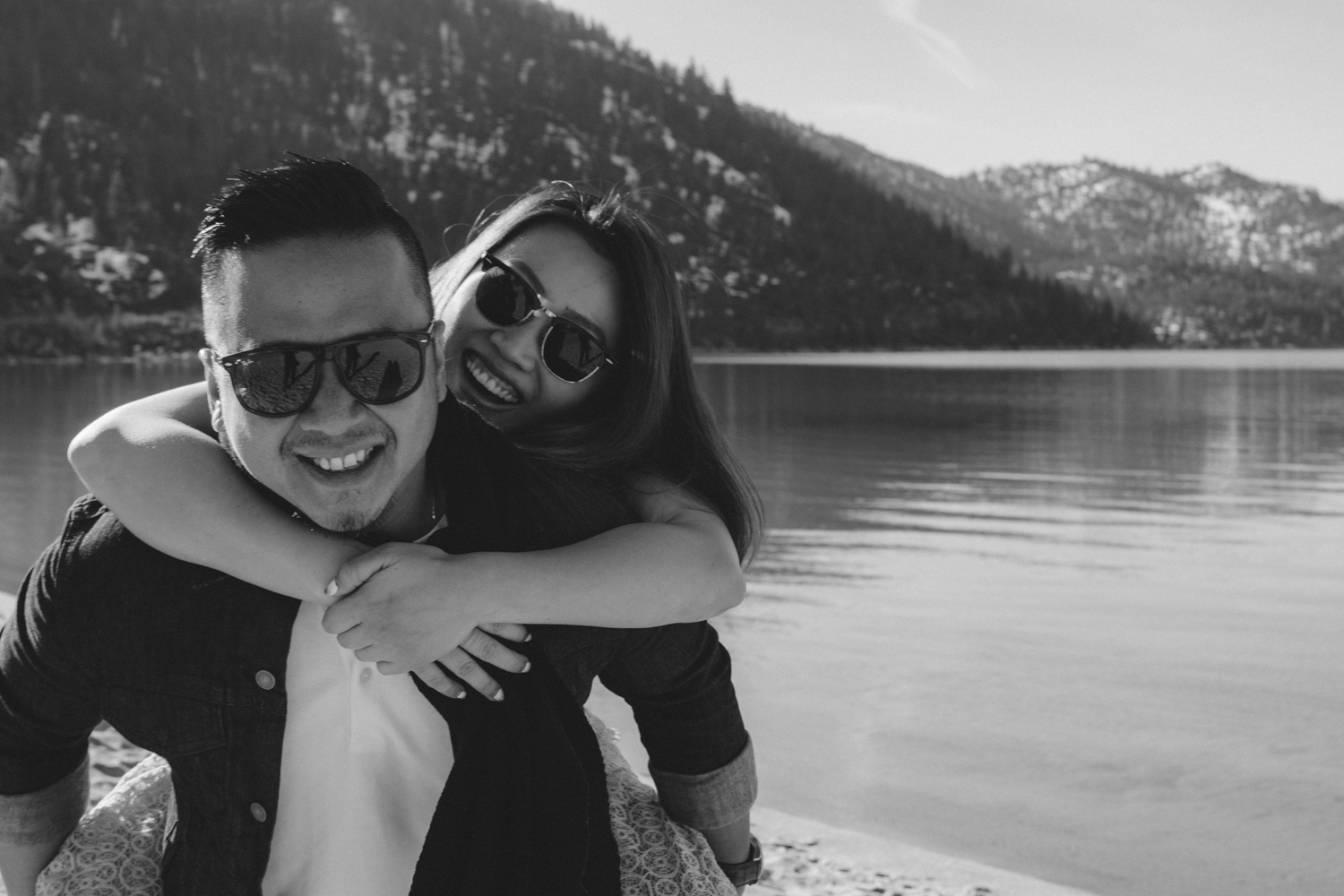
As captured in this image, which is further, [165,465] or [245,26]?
[245,26]

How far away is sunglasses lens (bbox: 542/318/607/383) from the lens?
2.63 m

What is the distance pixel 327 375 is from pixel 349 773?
0.55m

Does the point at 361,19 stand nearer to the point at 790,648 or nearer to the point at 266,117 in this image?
the point at 266,117

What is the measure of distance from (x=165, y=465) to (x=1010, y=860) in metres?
4.80

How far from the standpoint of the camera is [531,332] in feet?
8.92

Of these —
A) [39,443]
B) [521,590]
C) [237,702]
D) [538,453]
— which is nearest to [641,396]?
[538,453]

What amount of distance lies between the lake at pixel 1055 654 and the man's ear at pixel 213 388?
4.71 m

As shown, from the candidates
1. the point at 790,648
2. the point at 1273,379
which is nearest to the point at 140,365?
the point at 1273,379

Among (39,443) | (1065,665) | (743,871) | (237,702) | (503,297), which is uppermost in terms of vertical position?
(503,297)

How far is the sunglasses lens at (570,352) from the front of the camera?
2.63m

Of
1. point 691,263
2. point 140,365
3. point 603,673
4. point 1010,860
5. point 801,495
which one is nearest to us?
point 603,673

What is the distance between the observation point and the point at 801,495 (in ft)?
66.2

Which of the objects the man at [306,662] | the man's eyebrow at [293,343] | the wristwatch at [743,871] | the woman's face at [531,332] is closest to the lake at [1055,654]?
the wristwatch at [743,871]

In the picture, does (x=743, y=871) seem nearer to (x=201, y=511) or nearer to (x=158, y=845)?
(x=158, y=845)
